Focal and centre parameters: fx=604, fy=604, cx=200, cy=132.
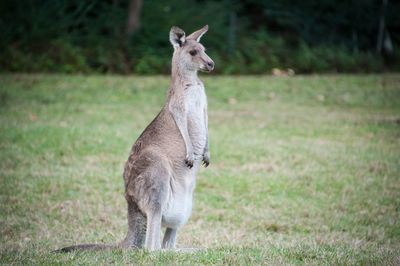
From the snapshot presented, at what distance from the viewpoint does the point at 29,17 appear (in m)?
17.2

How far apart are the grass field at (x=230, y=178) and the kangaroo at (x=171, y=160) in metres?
0.29

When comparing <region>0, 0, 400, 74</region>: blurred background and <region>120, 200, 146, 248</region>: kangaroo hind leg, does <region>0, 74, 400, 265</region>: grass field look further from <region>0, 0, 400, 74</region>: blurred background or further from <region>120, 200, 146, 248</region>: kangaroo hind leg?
<region>0, 0, 400, 74</region>: blurred background

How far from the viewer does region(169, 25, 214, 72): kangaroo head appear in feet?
15.8

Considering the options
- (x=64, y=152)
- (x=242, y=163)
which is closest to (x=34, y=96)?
(x=64, y=152)

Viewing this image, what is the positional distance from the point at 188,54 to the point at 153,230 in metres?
1.43

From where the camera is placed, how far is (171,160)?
184 inches

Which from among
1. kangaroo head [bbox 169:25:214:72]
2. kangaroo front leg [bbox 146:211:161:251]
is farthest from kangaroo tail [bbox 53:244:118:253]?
kangaroo head [bbox 169:25:214:72]

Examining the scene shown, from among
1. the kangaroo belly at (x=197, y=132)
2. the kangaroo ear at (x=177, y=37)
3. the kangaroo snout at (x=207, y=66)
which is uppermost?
the kangaroo ear at (x=177, y=37)

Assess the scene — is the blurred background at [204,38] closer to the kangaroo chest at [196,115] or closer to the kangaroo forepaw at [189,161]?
the kangaroo chest at [196,115]

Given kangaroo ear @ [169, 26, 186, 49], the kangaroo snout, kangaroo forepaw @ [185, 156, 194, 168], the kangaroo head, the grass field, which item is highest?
kangaroo ear @ [169, 26, 186, 49]

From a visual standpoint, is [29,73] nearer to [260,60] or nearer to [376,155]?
[260,60]

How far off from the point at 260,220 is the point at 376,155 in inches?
127

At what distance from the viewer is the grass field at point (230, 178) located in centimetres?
546

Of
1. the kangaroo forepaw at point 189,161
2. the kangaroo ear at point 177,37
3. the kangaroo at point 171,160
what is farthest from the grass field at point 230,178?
the kangaroo ear at point 177,37
